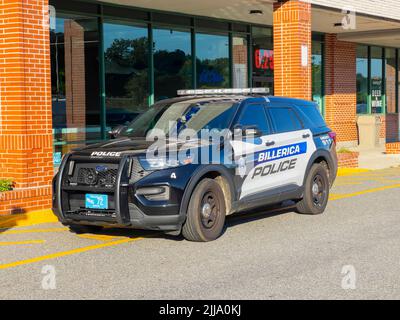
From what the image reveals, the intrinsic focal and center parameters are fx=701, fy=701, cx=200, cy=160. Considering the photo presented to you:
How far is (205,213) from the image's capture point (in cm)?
852

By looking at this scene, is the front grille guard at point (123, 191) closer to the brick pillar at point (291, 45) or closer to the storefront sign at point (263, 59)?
the brick pillar at point (291, 45)

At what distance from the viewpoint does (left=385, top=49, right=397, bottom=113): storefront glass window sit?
1164 inches

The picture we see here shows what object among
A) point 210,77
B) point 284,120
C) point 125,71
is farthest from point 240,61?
point 284,120

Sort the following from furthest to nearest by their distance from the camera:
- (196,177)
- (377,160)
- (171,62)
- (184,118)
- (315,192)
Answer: (377,160) < (171,62) < (315,192) < (184,118) < (196,177)

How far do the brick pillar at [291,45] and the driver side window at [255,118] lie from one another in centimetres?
726

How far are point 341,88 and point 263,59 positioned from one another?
4940 mm

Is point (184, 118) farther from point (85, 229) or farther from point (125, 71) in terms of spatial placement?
point (125, 71)

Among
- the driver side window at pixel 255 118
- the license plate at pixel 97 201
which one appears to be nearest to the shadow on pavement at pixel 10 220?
the license plate at pixel 97 201

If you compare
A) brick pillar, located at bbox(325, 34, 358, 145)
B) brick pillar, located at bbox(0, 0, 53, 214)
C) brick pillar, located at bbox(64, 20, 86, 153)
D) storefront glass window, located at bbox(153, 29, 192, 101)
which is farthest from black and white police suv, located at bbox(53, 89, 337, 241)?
brick pillar, located at bbox(325, 34, 358, 145)

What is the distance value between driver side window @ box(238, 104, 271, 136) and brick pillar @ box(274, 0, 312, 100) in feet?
23.8

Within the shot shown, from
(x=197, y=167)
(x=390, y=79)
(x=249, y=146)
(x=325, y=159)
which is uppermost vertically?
(x=390, y=79)

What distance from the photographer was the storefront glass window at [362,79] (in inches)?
1080

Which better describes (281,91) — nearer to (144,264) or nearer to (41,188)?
(41,188)
